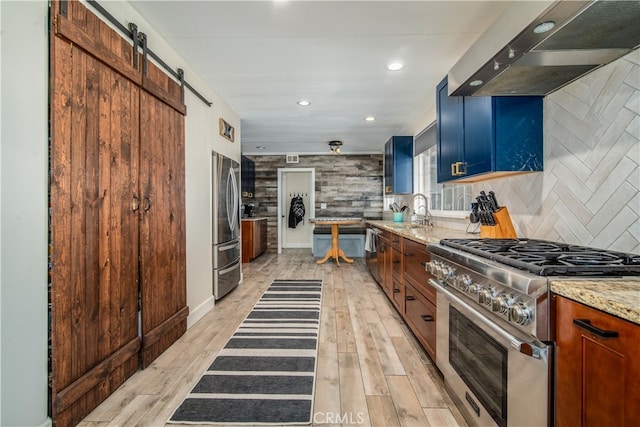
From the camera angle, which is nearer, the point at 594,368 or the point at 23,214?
the point at 594,368

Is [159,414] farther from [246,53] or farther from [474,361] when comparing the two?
[246,53]

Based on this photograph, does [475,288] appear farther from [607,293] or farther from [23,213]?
[23,213]

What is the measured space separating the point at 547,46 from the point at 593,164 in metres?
0.64

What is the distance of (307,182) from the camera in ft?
26.2

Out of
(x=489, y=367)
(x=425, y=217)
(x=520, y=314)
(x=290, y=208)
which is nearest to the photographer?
(x=520, y=314)

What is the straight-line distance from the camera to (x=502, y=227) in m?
Result: 2.07

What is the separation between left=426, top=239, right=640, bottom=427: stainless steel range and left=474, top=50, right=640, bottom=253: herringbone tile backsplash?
22cm

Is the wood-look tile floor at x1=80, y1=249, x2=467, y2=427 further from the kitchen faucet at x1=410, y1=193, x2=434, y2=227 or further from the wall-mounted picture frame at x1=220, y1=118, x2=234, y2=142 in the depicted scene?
the wall-mounted picture frame at x1=220, y1=118, x2=234, y2=142

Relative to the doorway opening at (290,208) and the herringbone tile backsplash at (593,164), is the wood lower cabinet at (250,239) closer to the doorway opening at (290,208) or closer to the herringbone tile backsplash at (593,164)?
the doorway opening at (290,208)

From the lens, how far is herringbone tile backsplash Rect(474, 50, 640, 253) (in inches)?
52.7

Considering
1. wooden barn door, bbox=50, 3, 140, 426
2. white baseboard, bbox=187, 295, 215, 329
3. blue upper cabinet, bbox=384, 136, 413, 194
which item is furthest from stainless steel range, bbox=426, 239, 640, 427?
blue upper cabinet, bbox=384, 136, 413, 194

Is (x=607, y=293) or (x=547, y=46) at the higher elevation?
(x=547, y=46)

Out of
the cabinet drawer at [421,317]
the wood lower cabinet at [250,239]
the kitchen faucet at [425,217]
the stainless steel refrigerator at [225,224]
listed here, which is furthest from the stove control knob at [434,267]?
the wood lower cabinet at [250,239]

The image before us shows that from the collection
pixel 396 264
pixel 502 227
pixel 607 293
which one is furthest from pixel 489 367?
pixel 396 264
